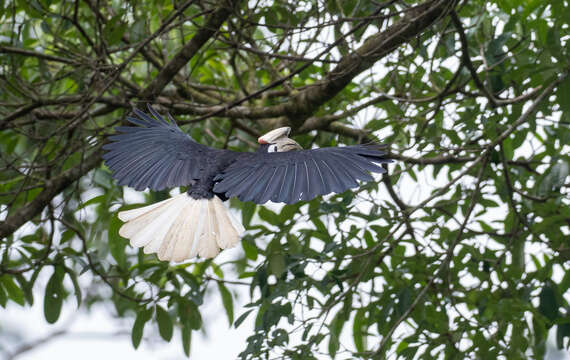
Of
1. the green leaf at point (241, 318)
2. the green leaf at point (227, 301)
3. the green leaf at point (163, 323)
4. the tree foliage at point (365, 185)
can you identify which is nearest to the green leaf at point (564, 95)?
the tree foliage at point (365, 185)

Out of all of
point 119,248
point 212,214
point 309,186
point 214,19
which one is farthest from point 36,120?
point 309,186

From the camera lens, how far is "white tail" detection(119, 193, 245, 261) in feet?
8.36

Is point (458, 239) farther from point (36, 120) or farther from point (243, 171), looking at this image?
point (36, 120)

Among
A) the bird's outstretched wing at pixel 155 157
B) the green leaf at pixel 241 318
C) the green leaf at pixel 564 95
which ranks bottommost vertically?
the green leaf at pixel 241 318

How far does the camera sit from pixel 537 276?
3.03 metres

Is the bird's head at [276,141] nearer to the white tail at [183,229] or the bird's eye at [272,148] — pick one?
the bird's eye at [272,148]

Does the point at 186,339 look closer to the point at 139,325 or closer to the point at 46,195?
the point at 139,325

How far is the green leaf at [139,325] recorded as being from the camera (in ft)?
11.4

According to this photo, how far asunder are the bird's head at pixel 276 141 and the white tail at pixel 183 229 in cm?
30

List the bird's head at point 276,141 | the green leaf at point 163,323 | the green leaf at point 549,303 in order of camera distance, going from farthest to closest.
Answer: the green leaf at point 163,323 → the green leaf at point 549,303 → the bird's head at point 276,141

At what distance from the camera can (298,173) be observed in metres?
2.43

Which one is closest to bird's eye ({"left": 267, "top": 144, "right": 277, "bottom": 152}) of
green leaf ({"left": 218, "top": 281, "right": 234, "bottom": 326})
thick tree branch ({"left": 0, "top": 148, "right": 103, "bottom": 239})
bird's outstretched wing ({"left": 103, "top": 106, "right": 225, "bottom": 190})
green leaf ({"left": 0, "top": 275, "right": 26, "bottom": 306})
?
bird's outstretched wing ({"left": 103, "top": 106, "right": 225, "bottom": 190})

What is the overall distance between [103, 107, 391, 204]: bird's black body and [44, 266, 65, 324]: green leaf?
0.93m

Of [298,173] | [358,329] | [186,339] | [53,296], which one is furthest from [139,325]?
[298,173]
